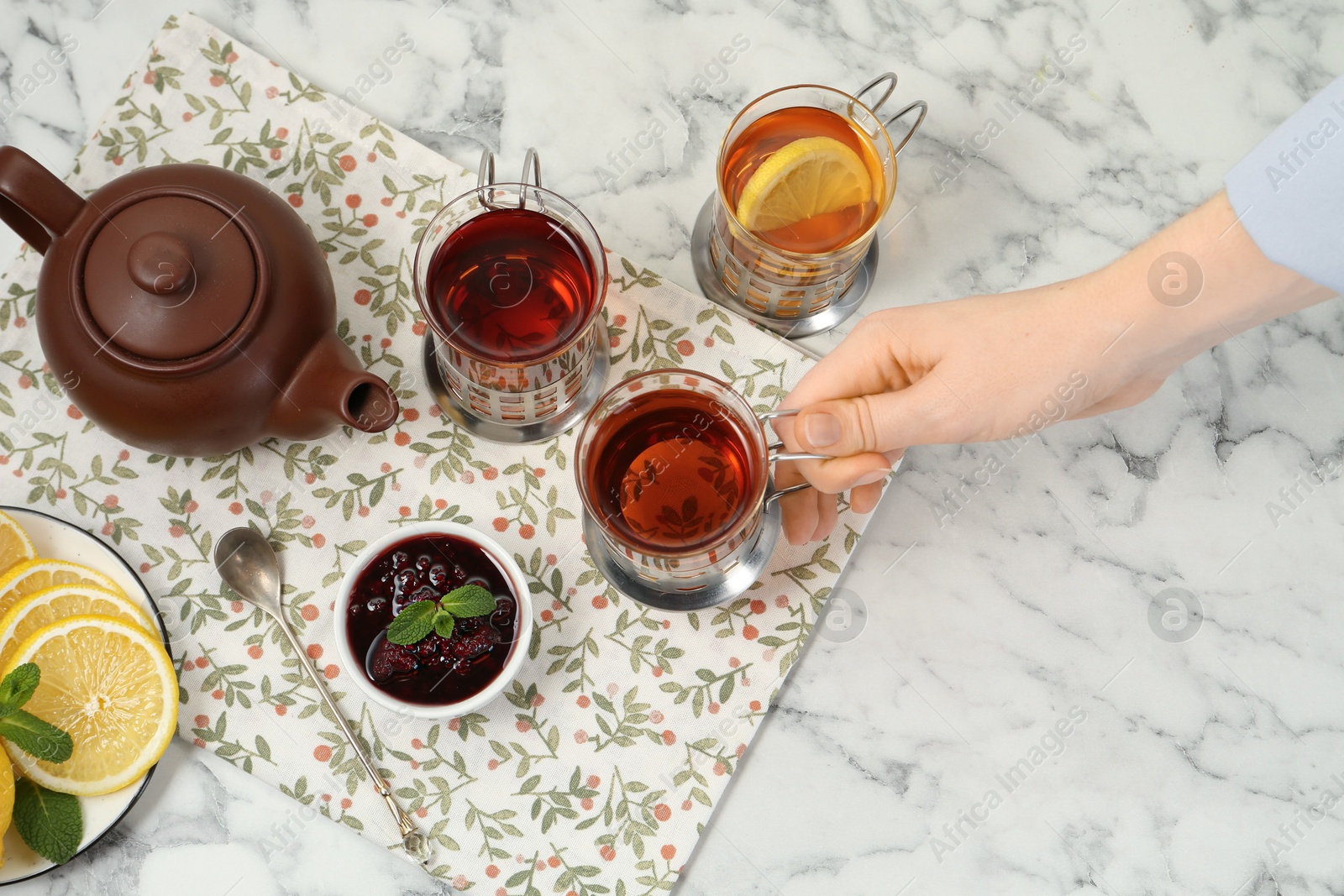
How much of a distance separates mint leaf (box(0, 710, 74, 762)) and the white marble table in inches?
8.9

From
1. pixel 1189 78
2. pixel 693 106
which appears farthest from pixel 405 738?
pixel 1189 78

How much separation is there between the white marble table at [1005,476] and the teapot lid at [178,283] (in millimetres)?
378

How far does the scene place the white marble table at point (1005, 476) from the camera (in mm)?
1151

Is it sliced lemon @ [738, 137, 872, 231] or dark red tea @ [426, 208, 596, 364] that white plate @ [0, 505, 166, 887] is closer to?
dark red tea @ [426, 208, 596, 364]

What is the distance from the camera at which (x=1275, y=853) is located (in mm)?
1172

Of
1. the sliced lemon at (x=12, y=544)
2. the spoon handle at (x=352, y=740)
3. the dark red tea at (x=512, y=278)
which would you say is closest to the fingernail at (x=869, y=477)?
the dark red tea at (x=512, y=278)

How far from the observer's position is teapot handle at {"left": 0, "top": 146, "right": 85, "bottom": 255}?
34.3 inches

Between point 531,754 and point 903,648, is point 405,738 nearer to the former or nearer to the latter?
point 531,754

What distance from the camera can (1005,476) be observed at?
3.93 ft

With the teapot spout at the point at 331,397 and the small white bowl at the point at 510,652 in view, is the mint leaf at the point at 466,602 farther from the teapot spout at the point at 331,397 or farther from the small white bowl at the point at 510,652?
the teapot spout at the point at 331,397

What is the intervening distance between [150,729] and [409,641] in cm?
31

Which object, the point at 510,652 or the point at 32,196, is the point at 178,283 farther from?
the point at 510,652

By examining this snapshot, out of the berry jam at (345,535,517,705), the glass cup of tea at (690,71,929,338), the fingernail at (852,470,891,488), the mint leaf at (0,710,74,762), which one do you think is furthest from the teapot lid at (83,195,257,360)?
the fingernail at (852,470,891,488)

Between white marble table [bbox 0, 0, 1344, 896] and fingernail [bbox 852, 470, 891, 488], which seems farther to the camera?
white marble table [bbox 0, 0, 1344, 896]
